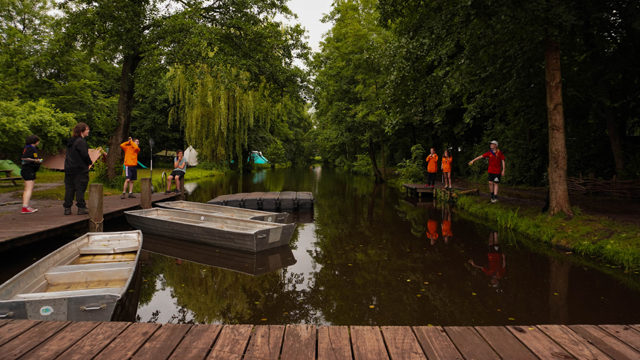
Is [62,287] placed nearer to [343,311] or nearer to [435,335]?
[343,311]

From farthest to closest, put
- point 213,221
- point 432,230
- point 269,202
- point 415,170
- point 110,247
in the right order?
point 415,170
point 269,202
point 432,230
point 213,221
point 110,247

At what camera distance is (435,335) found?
121 inches

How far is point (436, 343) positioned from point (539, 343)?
834 millimetres

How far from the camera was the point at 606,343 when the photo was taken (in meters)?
2.99

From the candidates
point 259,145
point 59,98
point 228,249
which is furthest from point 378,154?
point 228,249

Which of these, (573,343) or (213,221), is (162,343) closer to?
(573,343)

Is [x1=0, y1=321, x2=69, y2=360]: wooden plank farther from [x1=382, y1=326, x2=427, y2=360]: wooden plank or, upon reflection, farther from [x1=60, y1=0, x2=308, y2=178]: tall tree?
[x1=60, y1=0, x2=308, y2=178]: tall tree

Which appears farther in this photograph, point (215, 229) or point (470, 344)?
point (215, 229)

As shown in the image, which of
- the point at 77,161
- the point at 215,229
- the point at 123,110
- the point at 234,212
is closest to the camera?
the point at 215,229

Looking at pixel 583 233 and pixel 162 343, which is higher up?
pixel 583 233

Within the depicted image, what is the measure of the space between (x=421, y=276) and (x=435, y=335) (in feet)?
9.50

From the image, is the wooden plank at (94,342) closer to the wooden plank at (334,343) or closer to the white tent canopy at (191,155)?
the wooden plank at (334,343)

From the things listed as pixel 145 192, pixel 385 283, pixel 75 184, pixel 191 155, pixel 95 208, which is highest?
pixel 191 155

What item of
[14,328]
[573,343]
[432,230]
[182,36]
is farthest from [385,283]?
[182,36]
